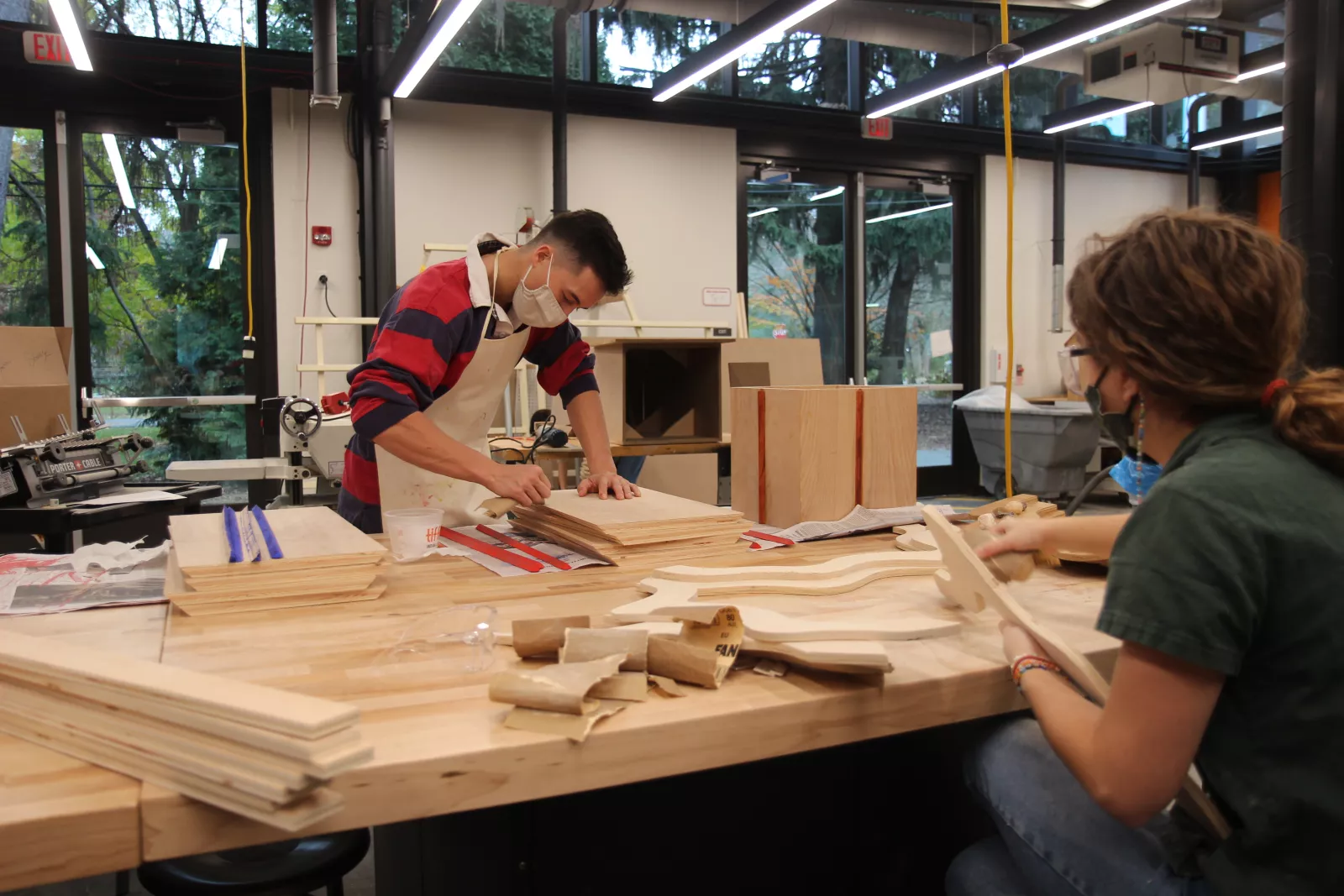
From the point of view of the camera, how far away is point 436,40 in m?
4.65

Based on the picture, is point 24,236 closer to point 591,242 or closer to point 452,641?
point 591,242

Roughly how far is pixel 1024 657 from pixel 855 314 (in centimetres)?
673

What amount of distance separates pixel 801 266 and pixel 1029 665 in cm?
677

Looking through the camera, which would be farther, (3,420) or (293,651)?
(3,420)

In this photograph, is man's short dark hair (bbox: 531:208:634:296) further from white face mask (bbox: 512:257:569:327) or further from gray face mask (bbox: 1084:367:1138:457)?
gray face mask (bbox: 1084:367:1138:457)

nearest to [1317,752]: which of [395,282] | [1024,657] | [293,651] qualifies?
[1024,657]

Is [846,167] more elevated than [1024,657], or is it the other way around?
[846,167]

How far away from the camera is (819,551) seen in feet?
6.23

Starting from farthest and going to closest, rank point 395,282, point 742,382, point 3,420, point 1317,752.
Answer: point 395,282, point 742,382, point 3,420, point 1317,752

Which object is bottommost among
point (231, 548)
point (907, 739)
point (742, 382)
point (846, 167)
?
point (907, 739)

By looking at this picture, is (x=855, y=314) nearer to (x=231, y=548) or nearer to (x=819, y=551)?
(x=819, y=551)

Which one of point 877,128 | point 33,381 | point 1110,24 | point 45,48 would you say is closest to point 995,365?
point 877,128

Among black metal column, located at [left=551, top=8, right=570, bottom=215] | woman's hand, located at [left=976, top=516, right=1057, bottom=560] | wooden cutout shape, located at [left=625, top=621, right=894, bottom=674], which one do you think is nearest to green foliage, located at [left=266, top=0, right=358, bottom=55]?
black metal column, located at [left=551, top=8, right=570, bottom=215]

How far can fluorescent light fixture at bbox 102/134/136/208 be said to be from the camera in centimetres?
571
